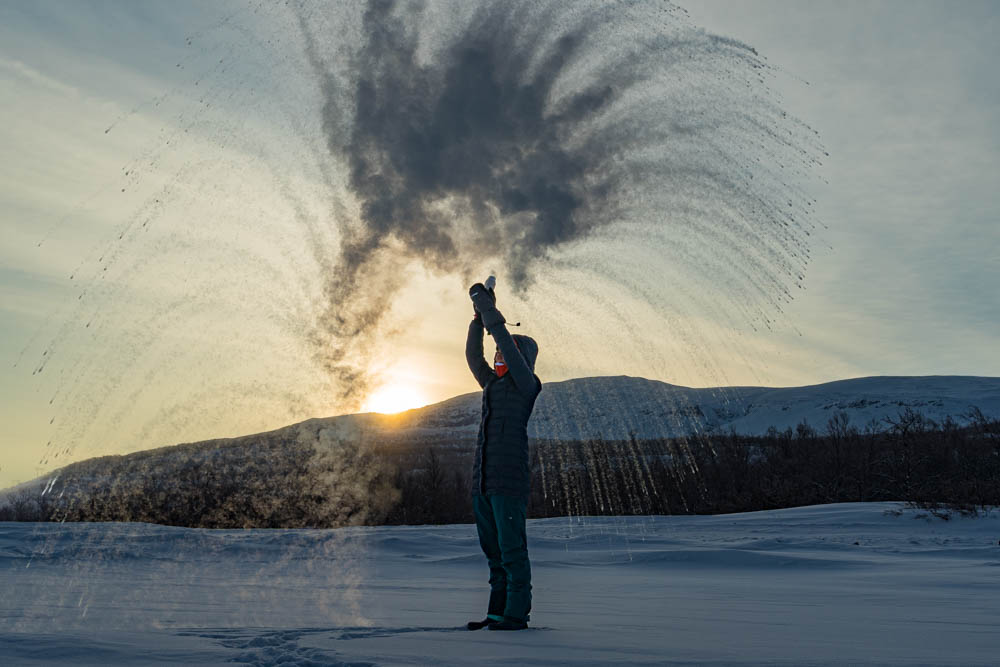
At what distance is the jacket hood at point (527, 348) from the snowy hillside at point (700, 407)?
45.6 metres

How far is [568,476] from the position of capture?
26.6m

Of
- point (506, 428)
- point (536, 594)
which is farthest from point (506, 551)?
point (536, 594)

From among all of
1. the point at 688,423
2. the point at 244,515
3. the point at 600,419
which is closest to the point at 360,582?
the point at 244,515

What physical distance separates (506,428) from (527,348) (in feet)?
2.21

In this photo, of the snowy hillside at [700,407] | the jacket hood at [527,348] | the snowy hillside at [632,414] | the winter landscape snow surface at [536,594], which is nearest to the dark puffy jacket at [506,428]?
the jacket hood at [527,348]

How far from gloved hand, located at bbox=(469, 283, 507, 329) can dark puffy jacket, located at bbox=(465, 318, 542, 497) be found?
42 mm

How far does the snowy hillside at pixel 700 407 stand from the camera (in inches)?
2463

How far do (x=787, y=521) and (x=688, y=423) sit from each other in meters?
62.6

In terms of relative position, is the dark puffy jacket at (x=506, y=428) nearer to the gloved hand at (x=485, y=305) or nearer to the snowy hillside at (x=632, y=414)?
the gloved hand at (x=485, y=305)

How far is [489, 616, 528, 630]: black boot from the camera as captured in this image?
4285mm


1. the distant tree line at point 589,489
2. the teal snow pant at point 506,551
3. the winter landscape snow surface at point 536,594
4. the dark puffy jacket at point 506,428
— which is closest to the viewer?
the winter landscape snow surface at point 536,594

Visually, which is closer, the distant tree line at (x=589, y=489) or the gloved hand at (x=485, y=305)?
the gloved hand at (x=485, y=305)

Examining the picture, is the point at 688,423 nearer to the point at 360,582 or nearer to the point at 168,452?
the point at 168,452

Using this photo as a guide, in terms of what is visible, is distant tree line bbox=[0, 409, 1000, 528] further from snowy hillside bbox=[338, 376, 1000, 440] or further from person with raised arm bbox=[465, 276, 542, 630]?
snowy hillside bbox=[338, 376, 1000, 440]
